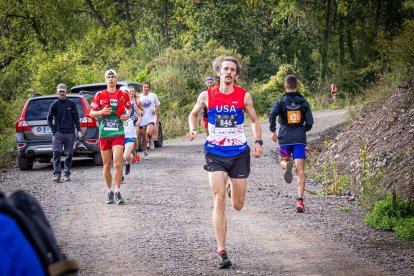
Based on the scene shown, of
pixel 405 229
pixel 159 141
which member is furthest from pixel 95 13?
pixel 405 229

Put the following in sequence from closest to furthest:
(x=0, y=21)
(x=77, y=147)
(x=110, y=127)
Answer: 1. (x=110, y=127)
2. (x=77, y=147)
3. (x=0, y=21)

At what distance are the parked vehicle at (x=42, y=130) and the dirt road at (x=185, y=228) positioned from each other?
4.95ft

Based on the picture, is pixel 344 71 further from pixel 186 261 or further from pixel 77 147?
pixel 186 261

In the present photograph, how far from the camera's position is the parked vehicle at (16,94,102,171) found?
18.5 meters

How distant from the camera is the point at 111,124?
12203 millimetres

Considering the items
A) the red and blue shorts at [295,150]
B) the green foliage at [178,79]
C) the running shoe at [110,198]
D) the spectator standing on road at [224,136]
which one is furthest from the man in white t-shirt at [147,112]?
the spectator standing on road at [224,136]

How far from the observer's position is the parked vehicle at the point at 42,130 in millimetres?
18531

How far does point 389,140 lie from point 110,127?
5.20 metres

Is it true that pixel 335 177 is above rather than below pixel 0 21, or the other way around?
below

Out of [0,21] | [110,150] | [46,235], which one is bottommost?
[110,150]

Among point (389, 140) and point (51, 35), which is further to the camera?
point (51, 35)

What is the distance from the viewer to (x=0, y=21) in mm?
48875

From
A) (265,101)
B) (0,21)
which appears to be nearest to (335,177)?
(265,101)

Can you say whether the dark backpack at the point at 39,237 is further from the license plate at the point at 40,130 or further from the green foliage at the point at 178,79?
the green foliage at the point at 178,79
